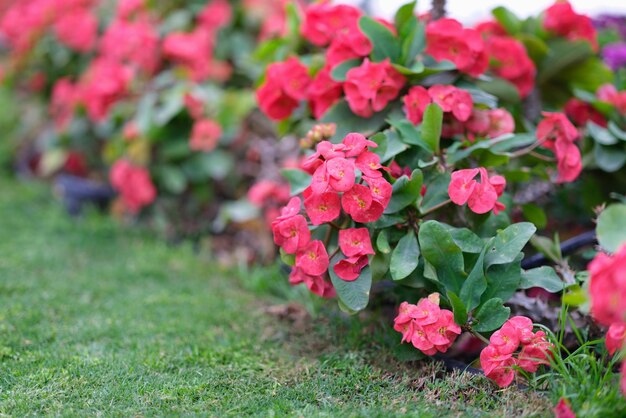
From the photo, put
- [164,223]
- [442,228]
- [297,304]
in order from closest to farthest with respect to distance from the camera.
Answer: [442,228], [297,304], [164,223]

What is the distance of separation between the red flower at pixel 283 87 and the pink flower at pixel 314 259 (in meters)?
0.70

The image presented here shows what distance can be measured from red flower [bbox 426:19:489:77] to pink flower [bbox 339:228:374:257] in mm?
695

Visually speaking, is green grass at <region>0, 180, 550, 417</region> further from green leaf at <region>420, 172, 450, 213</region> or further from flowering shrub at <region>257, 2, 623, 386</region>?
green leaf at <region>420, 172, 450, 213</region>

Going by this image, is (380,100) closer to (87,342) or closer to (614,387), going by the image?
(614,387)

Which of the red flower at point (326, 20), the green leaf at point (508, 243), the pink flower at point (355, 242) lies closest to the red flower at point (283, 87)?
the red flower at point (326, 20)

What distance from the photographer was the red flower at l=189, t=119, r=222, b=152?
3.30 m

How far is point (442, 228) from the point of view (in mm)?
1743

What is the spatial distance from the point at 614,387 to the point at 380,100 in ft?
3.57

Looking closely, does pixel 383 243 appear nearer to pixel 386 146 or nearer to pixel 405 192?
pixel 405 192

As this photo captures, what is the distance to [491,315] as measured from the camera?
1.71 meters

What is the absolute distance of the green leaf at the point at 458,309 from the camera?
65.6 inches

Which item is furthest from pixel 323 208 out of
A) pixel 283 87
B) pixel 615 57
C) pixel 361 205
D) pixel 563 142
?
pixel 615 57

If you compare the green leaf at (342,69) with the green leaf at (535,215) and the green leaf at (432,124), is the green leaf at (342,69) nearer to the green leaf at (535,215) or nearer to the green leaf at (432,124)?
the green leaf at (432,124)

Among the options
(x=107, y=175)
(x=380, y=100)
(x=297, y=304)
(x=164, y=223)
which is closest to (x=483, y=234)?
(x=380, y=100)
